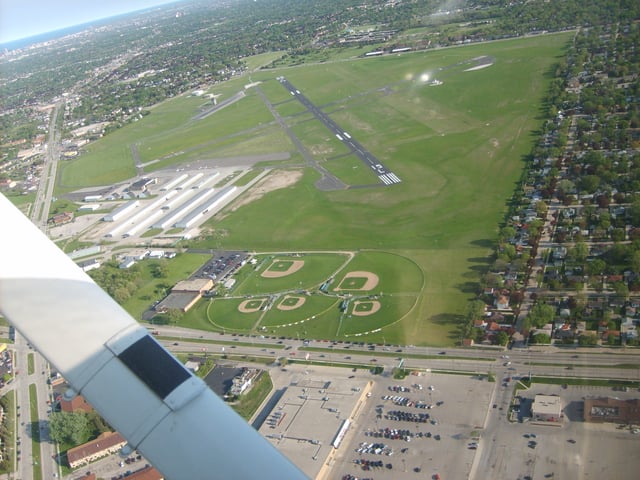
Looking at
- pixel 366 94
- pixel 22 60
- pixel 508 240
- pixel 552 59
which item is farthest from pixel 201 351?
pixel 22 60

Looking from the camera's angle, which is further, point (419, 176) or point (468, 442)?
point (419, 176)

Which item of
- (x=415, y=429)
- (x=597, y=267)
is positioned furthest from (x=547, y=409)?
(x=597, y=267)

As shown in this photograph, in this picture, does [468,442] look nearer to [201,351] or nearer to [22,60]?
[201,351]

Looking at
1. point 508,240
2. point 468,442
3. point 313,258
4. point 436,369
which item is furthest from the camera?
point 313,258

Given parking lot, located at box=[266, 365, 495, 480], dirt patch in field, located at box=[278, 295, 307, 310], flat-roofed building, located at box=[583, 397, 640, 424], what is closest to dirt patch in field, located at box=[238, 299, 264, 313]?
dirt patch in field, located at box=[278, 295, 307, 310]

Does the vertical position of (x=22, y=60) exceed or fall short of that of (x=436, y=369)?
it exceeds it

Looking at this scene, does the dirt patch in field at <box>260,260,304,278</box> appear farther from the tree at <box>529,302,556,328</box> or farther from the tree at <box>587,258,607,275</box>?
the tree at <box>587,258,607,275</box>

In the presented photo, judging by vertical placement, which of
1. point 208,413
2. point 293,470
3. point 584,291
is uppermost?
point 208,413

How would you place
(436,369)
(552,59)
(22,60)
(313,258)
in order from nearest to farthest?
1. (436,369)
2. (313,258)
3. (552,59)
4. (22,60)
